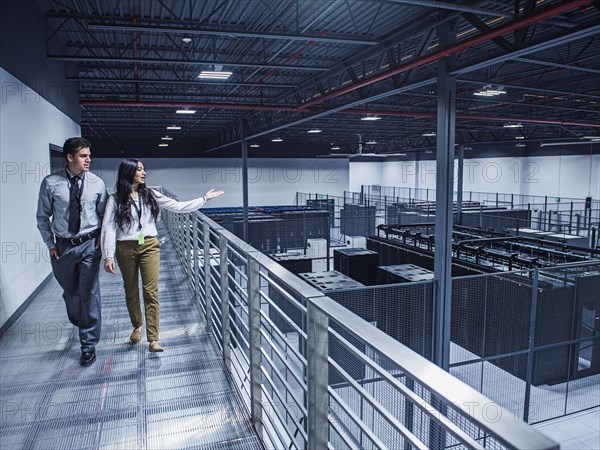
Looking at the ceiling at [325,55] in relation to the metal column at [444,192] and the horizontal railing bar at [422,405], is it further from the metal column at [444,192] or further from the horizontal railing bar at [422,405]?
the horizontal railing bar at [422,405]

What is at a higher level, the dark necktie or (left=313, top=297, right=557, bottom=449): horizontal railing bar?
the dark necktie

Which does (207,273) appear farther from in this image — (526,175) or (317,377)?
(526,175)

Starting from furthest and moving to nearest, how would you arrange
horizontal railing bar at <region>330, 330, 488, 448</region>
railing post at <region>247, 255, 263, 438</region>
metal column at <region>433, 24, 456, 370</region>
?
1. metal column at <region>433, 24, 456, 370</region>
2. railing post at <region>247, 255, 263, 438</region>
3. horizontal railing bar at <region>330, 330, 488, 448</region>

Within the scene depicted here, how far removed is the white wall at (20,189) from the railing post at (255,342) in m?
2.65

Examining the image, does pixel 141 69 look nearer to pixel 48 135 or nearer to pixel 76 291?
pixel 48 135

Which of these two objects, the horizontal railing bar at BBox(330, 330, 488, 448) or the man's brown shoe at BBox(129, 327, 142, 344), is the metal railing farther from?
the man's brown shoe at BBox(129, 327, 142, 344)

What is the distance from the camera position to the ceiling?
6145mm

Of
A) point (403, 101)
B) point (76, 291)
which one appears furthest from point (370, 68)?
point (76, 291)

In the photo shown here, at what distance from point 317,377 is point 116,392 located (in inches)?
77.9

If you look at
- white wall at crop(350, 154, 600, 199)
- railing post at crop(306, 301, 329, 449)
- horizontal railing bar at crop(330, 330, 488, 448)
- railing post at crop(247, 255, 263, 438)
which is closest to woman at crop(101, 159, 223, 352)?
railing post at crop(247, 255, 263, 438)

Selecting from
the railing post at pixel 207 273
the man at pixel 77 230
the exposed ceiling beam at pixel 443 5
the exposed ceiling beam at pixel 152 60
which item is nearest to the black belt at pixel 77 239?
the man at pixel 77 230

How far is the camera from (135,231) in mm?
3330

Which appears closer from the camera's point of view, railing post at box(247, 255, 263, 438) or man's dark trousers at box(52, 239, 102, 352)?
railing post at box(247, 255, 263, 438)

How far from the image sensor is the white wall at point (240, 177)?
24625mm
